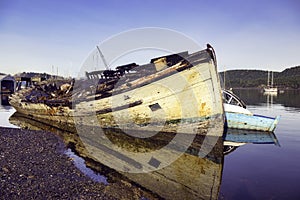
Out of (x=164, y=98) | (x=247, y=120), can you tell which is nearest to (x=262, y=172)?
(x=164, y=98)

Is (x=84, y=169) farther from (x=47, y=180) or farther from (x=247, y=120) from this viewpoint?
(x=247, y=120)

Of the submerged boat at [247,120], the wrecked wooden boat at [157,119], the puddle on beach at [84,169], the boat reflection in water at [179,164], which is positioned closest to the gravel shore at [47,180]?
the puddle on beach at [84,169]

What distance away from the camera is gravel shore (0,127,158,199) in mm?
6055

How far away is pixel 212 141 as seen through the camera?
13.7 m

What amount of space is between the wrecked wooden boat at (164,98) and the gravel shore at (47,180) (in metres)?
5.06

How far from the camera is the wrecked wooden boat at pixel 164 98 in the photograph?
12.9 meters

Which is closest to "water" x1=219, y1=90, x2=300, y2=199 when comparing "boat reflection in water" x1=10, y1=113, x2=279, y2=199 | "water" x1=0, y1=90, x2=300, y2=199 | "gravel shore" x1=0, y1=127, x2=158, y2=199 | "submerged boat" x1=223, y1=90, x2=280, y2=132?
"water" x1=0, y1=90, x2=300, y2=199

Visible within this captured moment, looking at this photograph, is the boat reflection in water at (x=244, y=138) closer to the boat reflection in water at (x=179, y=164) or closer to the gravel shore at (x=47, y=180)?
the boat reflection in water at (x=179, y=164)

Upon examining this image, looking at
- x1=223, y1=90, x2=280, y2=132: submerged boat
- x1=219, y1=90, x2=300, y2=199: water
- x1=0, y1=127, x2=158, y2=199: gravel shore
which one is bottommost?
x1=219, y1=90, x2=300, y2=199: water

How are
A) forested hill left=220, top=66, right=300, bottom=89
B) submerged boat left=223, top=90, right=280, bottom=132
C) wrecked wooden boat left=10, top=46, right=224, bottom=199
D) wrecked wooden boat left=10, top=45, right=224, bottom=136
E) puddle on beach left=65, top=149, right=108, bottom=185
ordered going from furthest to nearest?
forested hill left=220, top=66, right=300, bottom=89 → submerged boat left=223, top=90, right=280, bottom=132 → wrecked wooden boat left=10, top=45, right=224, bottom=136 → wrecked wooden boat left=10, top=46, right=224, bottom=199 → puddle on beach left=65, top=149, right=108, bottom=185

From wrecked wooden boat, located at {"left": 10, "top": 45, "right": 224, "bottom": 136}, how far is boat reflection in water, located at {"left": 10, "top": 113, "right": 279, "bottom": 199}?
38.0 inches

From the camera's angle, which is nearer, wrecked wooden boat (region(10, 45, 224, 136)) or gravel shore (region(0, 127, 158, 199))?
gravel shore (region(0, 127, 158, 199))

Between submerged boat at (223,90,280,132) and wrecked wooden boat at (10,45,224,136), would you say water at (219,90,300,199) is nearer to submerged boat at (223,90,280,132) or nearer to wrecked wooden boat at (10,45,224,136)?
submerged boat at (223,90,280,132)

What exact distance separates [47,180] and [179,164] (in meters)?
4.89
